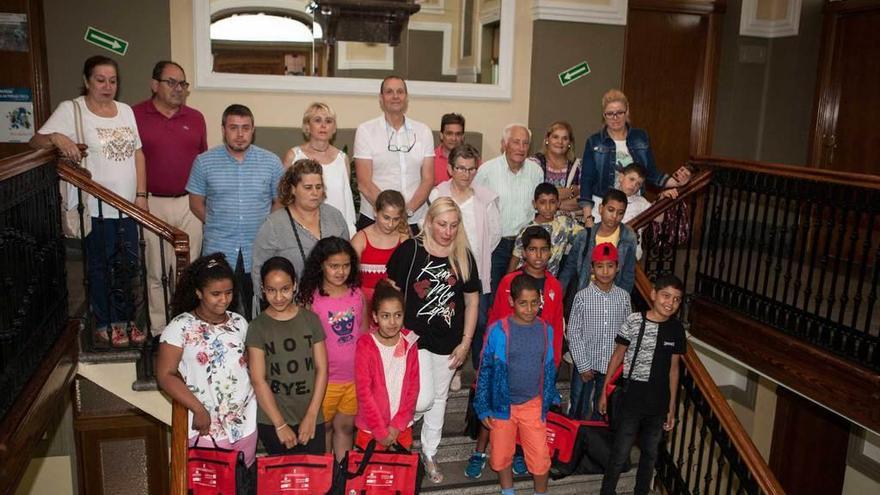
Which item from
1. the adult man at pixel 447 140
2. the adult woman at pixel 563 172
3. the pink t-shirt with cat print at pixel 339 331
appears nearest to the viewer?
the pink t-shirt with cat print at pixel 339 331

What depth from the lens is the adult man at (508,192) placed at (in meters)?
4.12

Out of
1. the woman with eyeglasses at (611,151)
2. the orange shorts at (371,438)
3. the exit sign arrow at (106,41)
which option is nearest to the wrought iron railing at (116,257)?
the orange shorts at (371,438)

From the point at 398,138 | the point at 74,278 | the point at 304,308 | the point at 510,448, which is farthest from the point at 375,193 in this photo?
the point at 74,278

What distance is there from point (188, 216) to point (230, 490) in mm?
1775

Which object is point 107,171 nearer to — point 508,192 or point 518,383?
point 508,192

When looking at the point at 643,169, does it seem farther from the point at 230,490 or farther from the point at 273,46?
the point at 273,46

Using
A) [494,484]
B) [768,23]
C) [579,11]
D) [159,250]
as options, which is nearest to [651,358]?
[494,484]

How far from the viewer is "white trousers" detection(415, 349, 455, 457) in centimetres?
343

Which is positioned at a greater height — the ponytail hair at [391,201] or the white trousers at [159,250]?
the ponytail hair at [391,201]

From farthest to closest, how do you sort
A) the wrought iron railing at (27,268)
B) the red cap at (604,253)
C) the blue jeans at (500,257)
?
1. the blue jeans at (500,257)
2. the red cap at (604,253)
3. the wrought iron railing at (27,268)

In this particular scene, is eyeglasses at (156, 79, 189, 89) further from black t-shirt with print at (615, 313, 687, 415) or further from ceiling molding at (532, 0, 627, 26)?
ceiling molding at (532, 0, 627, 26)

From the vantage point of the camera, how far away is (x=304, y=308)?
3.18m

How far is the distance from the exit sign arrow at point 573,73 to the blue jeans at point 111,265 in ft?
12.8

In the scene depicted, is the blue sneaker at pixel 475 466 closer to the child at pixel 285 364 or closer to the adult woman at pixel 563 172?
the child at pixel 285 364
